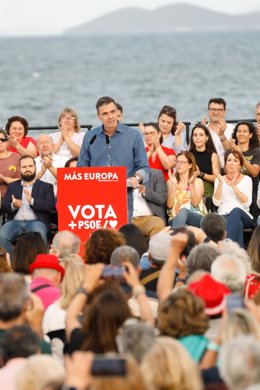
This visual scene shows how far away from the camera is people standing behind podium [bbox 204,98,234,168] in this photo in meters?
14.1

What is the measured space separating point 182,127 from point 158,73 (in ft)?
288

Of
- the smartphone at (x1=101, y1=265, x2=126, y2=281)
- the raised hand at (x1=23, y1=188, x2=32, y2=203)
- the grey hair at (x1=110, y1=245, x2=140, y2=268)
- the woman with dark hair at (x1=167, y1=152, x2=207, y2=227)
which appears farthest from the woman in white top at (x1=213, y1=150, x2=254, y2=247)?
the smartphone at (x1=101, y1=265, x2=126, y2=281)

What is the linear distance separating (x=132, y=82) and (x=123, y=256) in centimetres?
8191

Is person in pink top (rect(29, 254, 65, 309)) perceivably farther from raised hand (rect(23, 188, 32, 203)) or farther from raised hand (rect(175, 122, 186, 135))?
raised hand (rect(175, 122, 186, 135))

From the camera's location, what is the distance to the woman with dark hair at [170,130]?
47.4 feet

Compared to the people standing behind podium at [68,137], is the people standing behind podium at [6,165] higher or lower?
lower

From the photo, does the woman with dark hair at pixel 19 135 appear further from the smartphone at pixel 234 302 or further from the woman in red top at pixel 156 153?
the smartphone at pixel 234 302

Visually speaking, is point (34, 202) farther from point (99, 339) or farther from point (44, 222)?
point (99, 339)

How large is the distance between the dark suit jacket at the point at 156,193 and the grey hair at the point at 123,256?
415 cm

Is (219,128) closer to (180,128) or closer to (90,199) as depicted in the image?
(180,128)

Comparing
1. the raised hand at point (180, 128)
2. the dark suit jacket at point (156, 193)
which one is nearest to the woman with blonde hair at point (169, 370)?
the dark suit jacket at point (156, 193)

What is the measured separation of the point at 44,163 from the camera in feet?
44.6

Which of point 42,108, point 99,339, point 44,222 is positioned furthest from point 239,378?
point 42,108

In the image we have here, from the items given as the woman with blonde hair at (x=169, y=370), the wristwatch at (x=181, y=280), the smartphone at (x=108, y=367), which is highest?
the wristwatch at (x=181, y=280)
